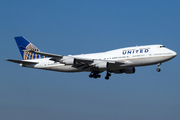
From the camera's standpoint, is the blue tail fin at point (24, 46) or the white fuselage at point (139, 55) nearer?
the white fuselage at point (139, 55)

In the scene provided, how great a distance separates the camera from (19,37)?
53.4m

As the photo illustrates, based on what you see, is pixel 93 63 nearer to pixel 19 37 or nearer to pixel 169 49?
pixel 169 49

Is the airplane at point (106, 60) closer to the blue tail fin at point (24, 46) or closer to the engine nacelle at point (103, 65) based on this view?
the engine nacelle at point (103, 65)

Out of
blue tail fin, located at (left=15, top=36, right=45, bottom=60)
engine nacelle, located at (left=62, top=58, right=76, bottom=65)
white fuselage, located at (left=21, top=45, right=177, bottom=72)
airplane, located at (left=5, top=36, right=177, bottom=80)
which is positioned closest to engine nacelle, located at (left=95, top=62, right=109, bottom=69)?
airplane, located at (left=5, top=36, right=177, bottom=80)

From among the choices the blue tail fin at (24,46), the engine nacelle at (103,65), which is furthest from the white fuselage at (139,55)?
the blue tail fin at (24,46)

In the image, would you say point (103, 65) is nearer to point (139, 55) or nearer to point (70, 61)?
point (70, 61)

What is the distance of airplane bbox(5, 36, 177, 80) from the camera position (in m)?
42.4

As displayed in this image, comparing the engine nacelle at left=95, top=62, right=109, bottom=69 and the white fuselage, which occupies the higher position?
the white fuselage

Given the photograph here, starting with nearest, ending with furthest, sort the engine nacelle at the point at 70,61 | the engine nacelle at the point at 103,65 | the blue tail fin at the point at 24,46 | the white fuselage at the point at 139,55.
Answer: the white fuselage at the point at 139,55 → the engine nacelle at the point at 103,65 → the engine nacelle at the point at 70,61 → the blue tail fin at the point at 24,46

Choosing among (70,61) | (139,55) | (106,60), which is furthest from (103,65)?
(139,55)

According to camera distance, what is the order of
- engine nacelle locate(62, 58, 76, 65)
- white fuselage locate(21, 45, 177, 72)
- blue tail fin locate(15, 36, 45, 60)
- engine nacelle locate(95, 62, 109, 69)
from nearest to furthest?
white fuselage locate(21, 45, 177, 72), engine nacelle locate(95, 62, 109, 69), engine nacelle locate(62, 58, 76, 65), blue tail fin locate(15, 36, 45, 60)

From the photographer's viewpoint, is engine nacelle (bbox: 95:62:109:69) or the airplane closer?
the airplane

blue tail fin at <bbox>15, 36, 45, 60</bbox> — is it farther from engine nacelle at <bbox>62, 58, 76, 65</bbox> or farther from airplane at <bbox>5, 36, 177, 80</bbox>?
engine nacelle at <bbox>62, 58, 76, 65</bbox>

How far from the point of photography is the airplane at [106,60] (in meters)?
42.4
